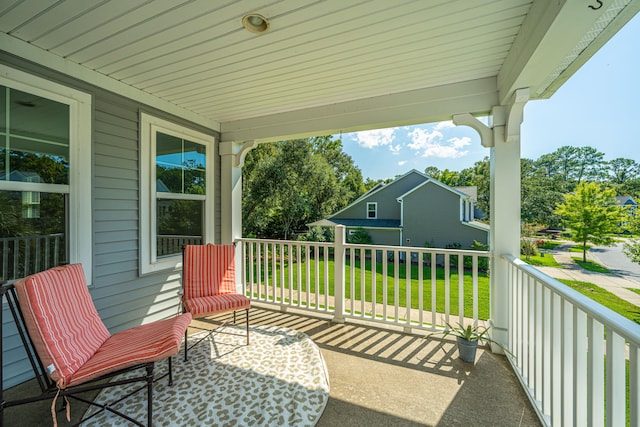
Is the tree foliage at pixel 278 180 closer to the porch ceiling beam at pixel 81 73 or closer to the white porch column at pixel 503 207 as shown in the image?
the porch ceiling beam at pixel 81 73

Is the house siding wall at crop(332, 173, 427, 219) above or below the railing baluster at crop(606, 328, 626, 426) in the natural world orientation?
above

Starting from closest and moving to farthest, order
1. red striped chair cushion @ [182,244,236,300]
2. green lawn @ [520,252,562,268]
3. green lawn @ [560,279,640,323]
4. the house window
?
green lawn @ [560,279,640,323]
green lawn @ [520,252,562,268]
red striped chair cushion @ [182,244,236,300]
the house window

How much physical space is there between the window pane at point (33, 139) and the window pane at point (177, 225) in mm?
1026

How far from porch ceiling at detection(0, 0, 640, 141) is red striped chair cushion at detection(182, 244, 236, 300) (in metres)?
1.84

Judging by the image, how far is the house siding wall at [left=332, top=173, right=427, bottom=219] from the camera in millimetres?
13602

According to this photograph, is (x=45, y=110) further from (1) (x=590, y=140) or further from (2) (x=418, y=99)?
(1) (x=590, y=140)

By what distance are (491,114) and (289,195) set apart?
7.19 m

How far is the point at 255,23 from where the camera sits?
1.94 metres

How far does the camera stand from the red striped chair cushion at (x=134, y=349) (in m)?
1.61

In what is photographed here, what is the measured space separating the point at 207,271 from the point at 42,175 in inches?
66.6

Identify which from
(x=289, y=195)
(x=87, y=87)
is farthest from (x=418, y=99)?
(x=289, y=195)

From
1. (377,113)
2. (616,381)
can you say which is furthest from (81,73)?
(616,381)

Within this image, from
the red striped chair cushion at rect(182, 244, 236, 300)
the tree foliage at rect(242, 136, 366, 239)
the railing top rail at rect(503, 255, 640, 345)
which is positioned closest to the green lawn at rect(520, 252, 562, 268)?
the railing top rail at rect(503, 255, 640, 345)

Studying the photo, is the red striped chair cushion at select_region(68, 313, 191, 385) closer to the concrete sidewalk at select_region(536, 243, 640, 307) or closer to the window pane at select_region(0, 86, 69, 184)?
the window pane at select_region(0, 86, 69, 184)
